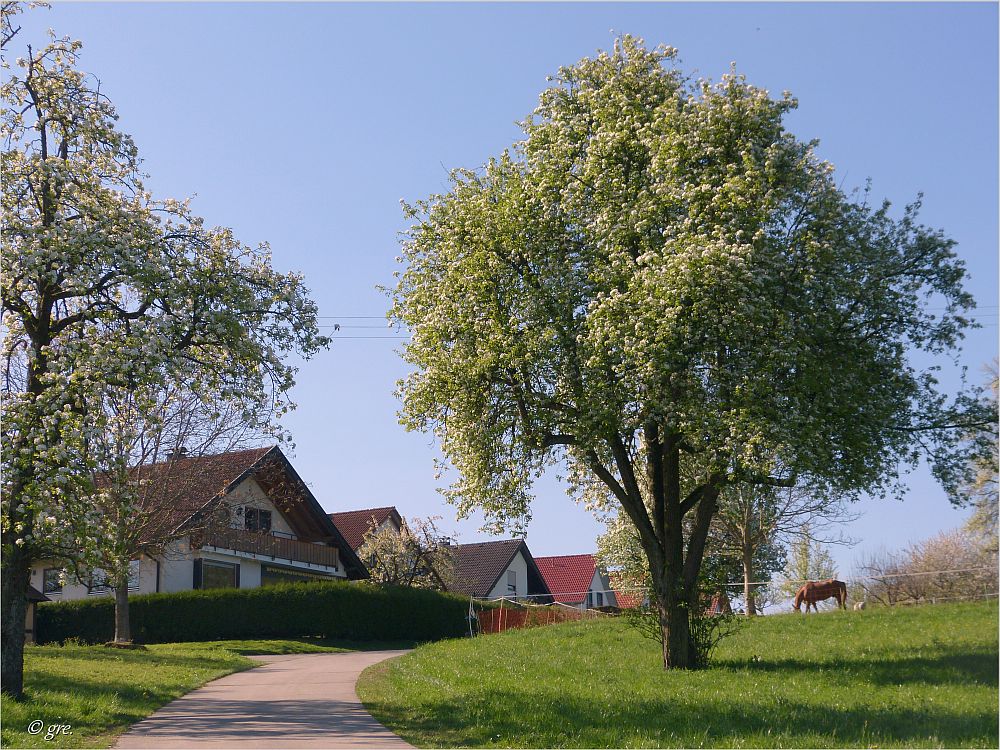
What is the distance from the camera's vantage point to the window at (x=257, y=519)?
5091 cm

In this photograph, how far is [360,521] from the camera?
218 ft

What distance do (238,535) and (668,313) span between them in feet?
106

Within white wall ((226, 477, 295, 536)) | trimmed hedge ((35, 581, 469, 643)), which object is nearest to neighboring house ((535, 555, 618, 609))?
white wall ((226, 477, 295, 536))

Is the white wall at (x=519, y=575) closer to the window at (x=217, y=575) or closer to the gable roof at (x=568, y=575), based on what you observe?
the gable roof at (x=568, y=575)

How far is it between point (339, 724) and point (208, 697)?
17.9 feet

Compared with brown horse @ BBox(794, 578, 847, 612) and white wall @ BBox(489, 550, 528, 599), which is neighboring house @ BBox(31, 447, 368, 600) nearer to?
white wall @ BBox(489, 550, 528, 599)

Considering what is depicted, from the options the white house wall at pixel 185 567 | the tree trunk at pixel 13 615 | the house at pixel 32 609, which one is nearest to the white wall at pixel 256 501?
the white house wall at pixel 185 567

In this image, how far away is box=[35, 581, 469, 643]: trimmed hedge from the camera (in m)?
41.3

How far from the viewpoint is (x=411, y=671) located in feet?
72.2

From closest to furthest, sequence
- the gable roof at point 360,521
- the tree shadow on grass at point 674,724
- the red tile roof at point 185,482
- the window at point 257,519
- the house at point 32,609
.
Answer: the tree shadow on grass at point 674,724
the red tile roof at point 185,482
the house at point 32,609
the window at point 257,519
the gable roof at point 360,521

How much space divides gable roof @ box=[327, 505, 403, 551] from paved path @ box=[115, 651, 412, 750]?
40253 mm

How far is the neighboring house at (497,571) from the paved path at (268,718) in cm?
4595

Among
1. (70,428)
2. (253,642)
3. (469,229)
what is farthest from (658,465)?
(253,642)

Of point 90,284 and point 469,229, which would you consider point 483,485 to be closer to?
point 469,229
